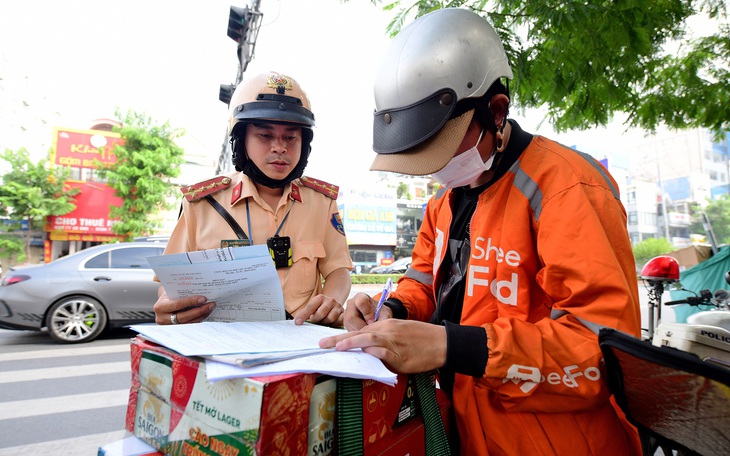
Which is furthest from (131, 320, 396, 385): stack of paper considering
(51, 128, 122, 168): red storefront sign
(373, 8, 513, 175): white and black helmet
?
(51, 128, 122, 168): red storefront sign

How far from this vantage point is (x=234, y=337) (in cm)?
87

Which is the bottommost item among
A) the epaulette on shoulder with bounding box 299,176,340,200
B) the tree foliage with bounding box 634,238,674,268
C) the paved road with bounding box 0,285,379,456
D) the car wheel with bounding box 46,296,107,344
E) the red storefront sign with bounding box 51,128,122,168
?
the paved road with bounding box 0,285,379,456

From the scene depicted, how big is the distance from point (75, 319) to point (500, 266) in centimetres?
704

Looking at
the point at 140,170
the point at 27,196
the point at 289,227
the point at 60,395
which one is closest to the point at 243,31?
the point at 60,395

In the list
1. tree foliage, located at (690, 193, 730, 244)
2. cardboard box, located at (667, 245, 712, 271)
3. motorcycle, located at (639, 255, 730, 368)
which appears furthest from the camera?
tree foliage, located at (690, 193, 730, 244)

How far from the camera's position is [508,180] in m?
1.07

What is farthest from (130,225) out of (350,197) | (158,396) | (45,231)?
(158,396)

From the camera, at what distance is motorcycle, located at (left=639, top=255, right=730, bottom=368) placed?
62.8 inches

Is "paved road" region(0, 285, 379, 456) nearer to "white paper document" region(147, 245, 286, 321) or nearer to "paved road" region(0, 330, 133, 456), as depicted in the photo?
"paved road" region(0, 330, 133, 456)

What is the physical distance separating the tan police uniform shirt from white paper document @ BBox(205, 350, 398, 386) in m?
0.97

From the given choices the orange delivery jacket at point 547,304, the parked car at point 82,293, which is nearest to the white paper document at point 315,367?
the orange delivery jacket at point 547,304

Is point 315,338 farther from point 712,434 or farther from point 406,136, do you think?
point 712,434

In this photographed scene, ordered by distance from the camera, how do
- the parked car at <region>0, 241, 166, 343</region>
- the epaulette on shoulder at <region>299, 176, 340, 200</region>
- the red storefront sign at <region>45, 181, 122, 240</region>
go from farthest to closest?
the red storefront sign at <region>45, 181, 122, 240</region>
the parked car at <region>0, 241, 166, 343</region>
the epaulette on shoulder at <region>299, 176, 340, 200</region>

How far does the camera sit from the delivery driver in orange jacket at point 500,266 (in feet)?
2.64
